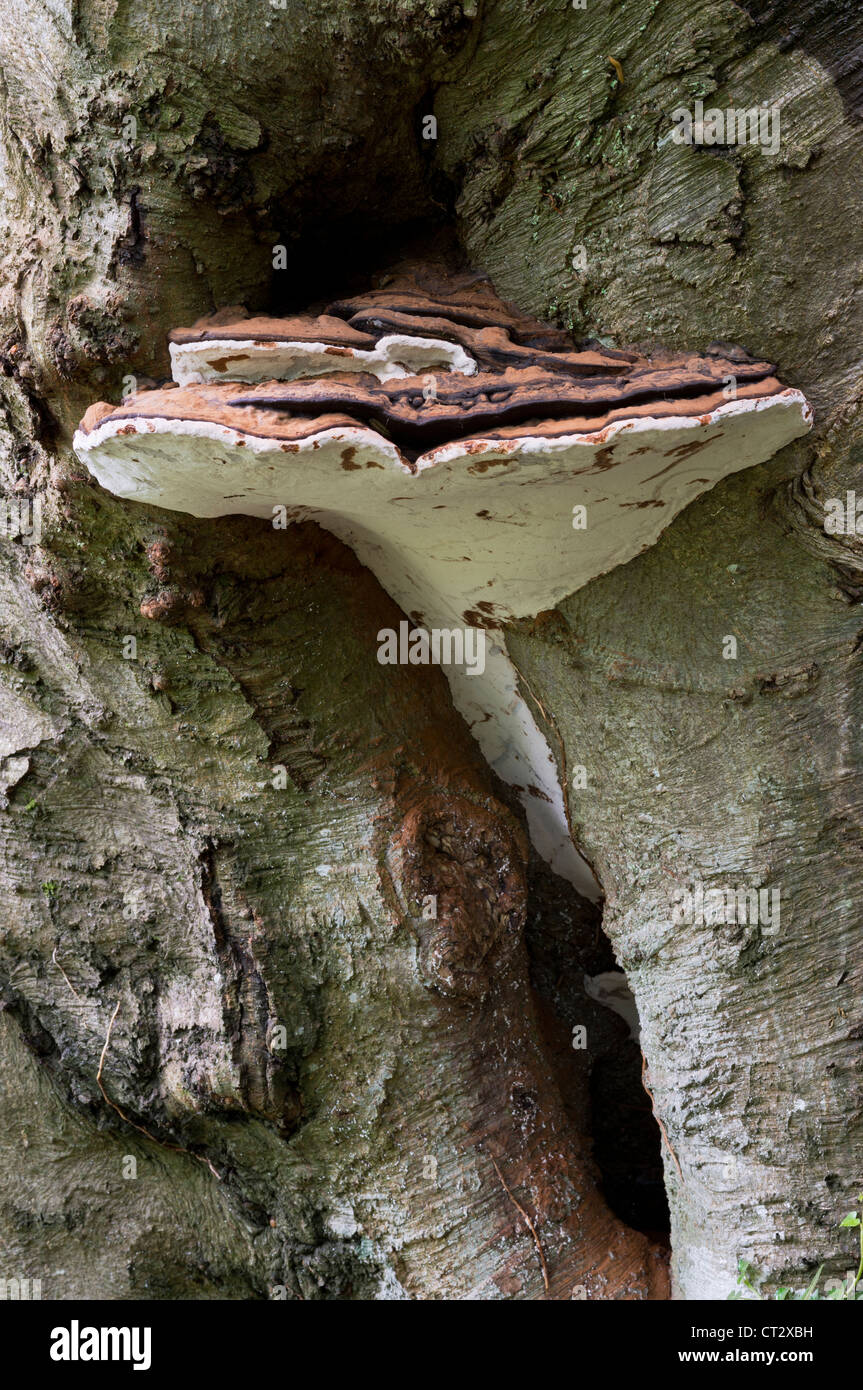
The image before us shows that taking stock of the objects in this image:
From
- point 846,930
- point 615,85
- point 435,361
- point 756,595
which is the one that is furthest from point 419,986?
point 615,85

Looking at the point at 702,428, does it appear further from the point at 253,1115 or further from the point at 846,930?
the point at 253,1115

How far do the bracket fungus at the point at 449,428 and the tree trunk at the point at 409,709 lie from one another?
0.16 m

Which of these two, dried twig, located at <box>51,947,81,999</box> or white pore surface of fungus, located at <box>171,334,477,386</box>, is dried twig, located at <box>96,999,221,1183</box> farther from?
white pore surface of fungus, located at <box>171,334,477,386</box>

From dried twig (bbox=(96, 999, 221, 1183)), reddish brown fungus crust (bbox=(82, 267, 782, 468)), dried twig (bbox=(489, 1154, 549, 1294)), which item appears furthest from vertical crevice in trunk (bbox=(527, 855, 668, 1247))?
reddish brown fungus crust (bbox=(82, 267, 782, 468))

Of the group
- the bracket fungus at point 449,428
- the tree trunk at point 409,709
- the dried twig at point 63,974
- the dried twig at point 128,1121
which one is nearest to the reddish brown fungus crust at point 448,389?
the bracket fungus at point 449,428

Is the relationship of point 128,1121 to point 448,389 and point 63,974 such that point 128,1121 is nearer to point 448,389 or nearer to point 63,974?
point 63,974

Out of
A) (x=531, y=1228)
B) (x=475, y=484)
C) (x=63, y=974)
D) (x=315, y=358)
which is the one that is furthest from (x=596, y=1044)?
(x=315, y=358)

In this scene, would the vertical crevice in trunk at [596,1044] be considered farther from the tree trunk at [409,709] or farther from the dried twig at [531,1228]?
the dried twig at [531,1228]

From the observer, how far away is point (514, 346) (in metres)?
2.10

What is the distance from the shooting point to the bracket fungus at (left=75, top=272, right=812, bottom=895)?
1.83m

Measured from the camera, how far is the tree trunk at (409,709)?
2117mm

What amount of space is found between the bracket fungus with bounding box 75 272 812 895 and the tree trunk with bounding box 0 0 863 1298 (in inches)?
6.4

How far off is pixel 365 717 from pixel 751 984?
121cm

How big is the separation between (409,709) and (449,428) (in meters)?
1.19
